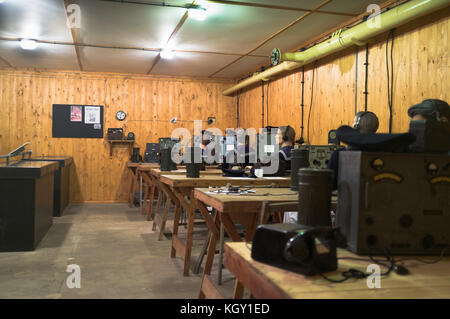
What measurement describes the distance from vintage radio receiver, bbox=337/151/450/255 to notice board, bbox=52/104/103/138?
8.21 meters

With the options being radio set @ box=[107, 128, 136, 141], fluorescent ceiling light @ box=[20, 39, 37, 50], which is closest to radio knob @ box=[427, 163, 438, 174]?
fluorescent ceiling light @ box=[20, 39, 37, 50]

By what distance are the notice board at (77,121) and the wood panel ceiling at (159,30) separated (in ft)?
3.26

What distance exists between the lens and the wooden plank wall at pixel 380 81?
385cm

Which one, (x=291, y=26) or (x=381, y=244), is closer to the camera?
(x=381, y=244)

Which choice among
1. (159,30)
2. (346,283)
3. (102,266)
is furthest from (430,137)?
(159,30)

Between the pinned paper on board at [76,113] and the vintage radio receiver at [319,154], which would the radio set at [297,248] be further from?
the pinned paper on board at [76,113]

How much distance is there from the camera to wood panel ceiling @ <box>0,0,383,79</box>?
4.70 meters

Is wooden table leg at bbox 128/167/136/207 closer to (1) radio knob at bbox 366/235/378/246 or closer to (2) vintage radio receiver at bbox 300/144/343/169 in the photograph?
(2) vintage radio receiver at bbox 300/144/343/169

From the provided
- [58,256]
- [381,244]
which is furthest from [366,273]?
[58,256]

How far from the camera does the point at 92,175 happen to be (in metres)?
8.99

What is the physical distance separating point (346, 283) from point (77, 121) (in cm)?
856
